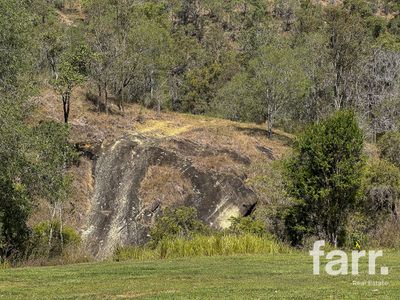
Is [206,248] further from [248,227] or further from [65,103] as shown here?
[65,103]

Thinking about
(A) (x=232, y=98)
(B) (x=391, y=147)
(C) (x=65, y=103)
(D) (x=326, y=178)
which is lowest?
(D) (x=326, y=178)

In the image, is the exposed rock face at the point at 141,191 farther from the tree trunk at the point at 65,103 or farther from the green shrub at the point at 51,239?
the tree trunk at the point at 65,103

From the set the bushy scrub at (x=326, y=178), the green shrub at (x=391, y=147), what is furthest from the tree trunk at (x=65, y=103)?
the green shrub at (x=391, y=147)

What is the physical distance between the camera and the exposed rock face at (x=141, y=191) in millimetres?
36312

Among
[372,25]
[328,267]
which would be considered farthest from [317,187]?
[372,25]

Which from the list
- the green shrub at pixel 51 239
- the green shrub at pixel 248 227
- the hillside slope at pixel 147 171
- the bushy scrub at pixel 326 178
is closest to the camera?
the green shrub at pixel 51 239

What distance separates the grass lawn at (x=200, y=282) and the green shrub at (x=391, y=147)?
2678cm

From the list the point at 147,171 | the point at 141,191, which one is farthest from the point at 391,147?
the point at 141,191

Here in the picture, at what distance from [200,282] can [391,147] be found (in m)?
33.3

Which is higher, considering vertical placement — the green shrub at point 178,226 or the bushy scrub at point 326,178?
the bushy scrub at point 326,178

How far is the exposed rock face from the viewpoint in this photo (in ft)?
119

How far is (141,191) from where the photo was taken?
3928cm

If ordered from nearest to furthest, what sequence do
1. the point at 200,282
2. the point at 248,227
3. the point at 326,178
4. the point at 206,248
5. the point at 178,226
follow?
1. the point at 200,282
2. the point at 206,248
3. the point at 248,227
4. the point at 178,226
5. the point at 326,178

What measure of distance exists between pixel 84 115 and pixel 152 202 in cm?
1233
